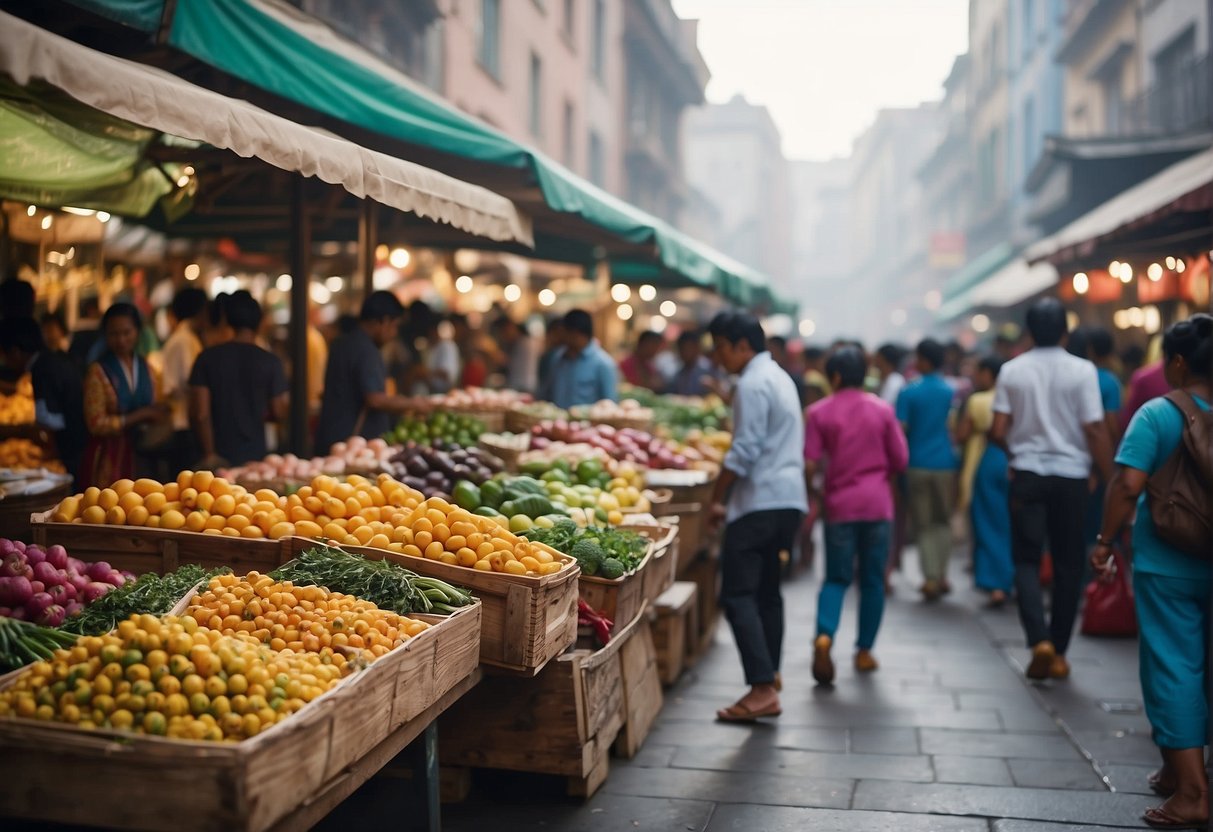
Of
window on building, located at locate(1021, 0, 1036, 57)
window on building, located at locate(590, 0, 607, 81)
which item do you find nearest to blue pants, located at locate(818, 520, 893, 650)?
window on building, located at locate(590, 0, 607, 81)

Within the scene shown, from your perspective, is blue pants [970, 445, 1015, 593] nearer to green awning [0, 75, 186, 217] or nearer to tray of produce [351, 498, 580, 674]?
tray of produce [351, 498, 580, 674]

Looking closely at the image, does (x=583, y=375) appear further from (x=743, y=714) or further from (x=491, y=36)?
(x=491, y=36)

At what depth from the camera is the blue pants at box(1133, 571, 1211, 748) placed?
16.6 ft

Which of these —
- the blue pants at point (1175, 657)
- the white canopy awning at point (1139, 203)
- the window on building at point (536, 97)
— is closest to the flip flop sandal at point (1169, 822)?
the blue pants at point (1175, 657)

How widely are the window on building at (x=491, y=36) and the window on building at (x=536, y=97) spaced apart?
2784mm

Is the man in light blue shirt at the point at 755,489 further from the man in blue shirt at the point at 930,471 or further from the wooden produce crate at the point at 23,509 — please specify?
the man in blue shirt at the point at 930,471

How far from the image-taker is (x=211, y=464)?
24.3ft

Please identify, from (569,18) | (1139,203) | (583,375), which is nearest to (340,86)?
(583,375)

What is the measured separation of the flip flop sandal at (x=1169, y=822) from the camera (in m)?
5.01

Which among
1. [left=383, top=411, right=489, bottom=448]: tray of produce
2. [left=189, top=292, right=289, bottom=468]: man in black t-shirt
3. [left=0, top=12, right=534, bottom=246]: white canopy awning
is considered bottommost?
[left=383, top=411, right=489, bottom=448]: tray of produce

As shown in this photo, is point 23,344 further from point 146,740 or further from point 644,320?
point 644,320

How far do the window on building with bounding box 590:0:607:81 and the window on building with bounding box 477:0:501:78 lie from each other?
29.2 ft

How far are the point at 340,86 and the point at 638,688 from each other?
3.67 meters

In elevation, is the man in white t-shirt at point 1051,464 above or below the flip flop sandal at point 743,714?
above
